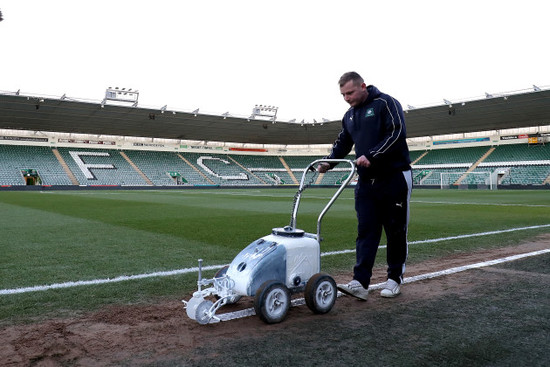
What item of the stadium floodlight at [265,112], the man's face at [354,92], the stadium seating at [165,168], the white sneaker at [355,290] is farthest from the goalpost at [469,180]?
the white sneaker at [355,290]

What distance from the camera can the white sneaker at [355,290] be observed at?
10.8 feet

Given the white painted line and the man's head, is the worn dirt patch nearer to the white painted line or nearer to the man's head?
the white painted line

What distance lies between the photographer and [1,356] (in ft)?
7.52

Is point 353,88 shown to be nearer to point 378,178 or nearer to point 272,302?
point 378,178

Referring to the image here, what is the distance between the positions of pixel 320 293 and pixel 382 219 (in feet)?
3.28

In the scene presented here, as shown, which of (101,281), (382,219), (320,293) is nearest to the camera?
(320,293)

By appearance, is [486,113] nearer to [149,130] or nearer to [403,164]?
[149,130]

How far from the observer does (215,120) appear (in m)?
44.6

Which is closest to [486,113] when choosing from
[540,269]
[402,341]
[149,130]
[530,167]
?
[530,167]

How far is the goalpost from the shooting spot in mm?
42125

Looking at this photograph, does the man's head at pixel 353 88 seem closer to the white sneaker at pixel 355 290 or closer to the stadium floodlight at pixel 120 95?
the white sneaker at pixel 355 290

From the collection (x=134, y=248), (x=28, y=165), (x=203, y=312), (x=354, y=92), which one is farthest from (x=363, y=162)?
(x=28, y=165)

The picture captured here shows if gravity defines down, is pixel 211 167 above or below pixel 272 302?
above

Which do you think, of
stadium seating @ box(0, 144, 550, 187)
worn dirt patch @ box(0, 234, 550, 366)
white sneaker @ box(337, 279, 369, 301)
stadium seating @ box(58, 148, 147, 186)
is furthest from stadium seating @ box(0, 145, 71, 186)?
white sneaker @ box(337, 279, 369, 301)
